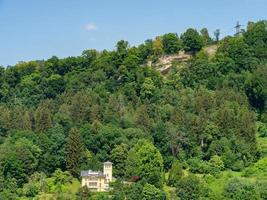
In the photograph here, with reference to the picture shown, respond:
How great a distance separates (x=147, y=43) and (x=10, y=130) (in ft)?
80.8

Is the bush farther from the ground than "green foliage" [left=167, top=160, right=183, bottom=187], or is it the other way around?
the bush

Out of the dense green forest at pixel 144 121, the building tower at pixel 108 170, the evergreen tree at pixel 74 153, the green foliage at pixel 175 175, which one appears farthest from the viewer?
the evergreen tree at pixel 74 153

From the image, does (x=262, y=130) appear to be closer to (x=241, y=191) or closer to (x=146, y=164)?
(x=241, y=191)

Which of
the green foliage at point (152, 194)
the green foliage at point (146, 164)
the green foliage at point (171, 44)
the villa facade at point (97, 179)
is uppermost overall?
the green foliage at point (171, 44)

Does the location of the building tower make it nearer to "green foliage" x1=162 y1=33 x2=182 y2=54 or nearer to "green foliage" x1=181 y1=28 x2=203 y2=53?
"green foliage" x1=162 y1=33 x2=182 y2=54

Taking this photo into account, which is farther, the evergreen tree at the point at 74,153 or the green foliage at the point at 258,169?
the evergreen tree at the point at 74,153

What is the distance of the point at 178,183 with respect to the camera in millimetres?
49656

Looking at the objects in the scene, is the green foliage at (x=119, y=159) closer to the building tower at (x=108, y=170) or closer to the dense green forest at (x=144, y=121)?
the dense green forest at (x=144, y=121)

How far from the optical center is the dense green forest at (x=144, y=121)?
166 ft

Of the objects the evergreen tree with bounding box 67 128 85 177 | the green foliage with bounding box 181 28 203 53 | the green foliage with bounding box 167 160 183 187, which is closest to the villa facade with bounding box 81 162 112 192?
the evergreen tree with bounding box 67 128 85 177

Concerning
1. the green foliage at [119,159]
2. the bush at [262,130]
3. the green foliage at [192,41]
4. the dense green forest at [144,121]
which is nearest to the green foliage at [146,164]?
the dense green forest at [144,121]

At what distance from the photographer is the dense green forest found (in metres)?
50.7

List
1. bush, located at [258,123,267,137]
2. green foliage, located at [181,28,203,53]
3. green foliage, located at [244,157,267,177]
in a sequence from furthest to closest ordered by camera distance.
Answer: green foliage, located at [181,28,203,53] → bush, located at [258,123,267,137] → green foliage, located at [244,157,267,177]

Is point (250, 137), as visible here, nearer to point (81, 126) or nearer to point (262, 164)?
point (262, 164)
